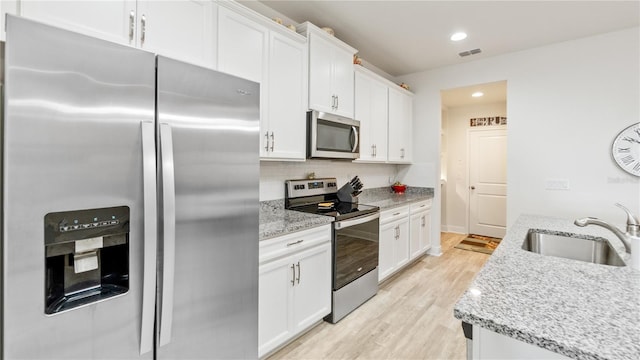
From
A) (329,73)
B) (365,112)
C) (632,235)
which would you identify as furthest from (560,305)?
(365,112)

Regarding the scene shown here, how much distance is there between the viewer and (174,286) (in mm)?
1141

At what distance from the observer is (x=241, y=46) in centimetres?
195

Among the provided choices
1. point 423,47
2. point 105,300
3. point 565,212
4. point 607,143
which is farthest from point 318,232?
point 607,143

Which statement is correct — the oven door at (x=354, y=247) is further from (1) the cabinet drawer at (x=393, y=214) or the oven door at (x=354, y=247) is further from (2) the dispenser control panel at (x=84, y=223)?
(2) the dispenser control panel at (x=84, y=223)

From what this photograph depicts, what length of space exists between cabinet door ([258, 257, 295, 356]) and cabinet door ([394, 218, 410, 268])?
170 centimetres

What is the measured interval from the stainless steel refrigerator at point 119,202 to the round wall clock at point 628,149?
3.76m

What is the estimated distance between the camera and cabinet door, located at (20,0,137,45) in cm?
119

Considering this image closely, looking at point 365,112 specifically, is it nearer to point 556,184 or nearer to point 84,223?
point 556,184

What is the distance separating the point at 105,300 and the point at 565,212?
4.19m

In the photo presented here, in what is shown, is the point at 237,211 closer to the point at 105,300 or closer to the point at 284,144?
the point at 105,300

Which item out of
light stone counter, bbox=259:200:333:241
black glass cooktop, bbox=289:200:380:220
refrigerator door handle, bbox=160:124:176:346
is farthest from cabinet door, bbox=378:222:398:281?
refrigerator door handle, bbox=160:124:176:346

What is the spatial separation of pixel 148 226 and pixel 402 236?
2880mm

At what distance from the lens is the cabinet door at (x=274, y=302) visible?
1.75 meters

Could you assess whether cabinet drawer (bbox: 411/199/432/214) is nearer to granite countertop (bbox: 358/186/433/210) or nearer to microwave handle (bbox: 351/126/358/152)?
granite countertop (bbox: 358/186/433/210)
